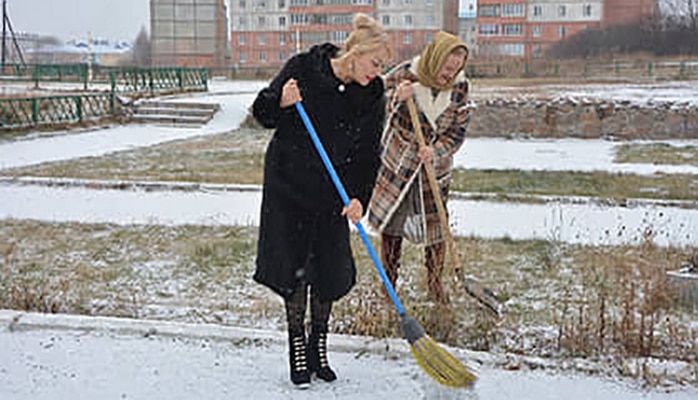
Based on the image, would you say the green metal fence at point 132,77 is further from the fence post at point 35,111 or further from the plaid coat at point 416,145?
the plaid coat at point 416,145

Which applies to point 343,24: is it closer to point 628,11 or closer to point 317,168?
point 628,11

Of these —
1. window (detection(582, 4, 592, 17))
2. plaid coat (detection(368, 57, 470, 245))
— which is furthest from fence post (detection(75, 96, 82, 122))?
window (detection(582, 4, 592, 17))

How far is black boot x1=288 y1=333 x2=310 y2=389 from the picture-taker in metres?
3.67

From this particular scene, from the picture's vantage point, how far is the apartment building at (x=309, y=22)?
→ 2260 inches

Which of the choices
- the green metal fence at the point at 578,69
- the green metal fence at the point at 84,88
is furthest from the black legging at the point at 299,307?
the green metal fence at the point at 578,69

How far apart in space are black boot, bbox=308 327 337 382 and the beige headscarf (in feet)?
5.65

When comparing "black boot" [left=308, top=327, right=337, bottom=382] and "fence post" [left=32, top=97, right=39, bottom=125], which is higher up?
"fence post" [left=32, top=97, right=39, bottom=125]

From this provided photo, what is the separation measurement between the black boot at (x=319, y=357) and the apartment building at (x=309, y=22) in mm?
52400

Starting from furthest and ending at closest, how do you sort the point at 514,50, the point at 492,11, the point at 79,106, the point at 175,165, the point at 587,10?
the point at 492,11 → the point at 514,50 → the point at 587,10 → the point at 79,106 → the point at 175,165

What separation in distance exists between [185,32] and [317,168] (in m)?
56.2

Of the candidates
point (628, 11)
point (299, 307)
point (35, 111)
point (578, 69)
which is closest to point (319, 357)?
point (299, 307)

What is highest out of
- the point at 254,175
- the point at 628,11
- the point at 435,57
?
the point at 628,11

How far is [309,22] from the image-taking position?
198ft

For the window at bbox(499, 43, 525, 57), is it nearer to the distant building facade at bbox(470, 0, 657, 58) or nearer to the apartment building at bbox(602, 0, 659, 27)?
the distant building facade at bbox(470, 0, 657, 58)
